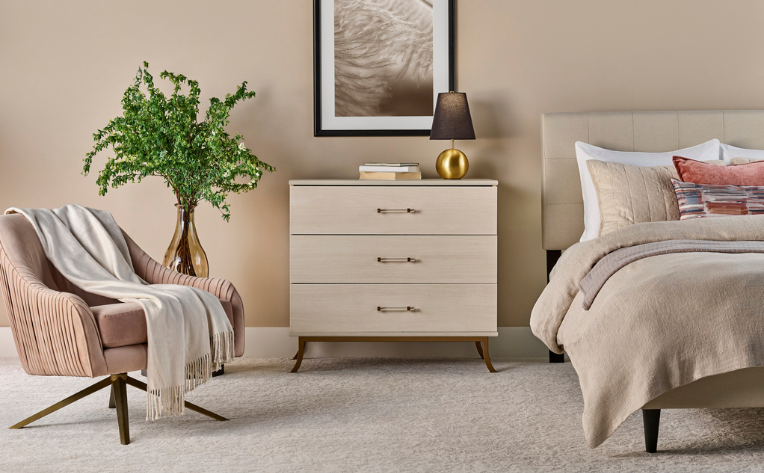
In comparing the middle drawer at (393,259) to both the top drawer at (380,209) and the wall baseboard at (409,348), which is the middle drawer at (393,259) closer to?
the top drawer at (380,209)

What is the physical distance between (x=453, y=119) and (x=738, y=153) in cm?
139

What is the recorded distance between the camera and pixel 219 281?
253 centimetres

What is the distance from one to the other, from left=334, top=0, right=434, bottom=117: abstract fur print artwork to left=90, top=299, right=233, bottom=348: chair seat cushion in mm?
1686

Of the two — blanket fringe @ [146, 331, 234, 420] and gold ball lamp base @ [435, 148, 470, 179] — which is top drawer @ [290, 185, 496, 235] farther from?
blanket fringe @ [146, 331, 234, 420]

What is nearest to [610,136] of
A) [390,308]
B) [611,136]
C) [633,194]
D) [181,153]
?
[611,136]

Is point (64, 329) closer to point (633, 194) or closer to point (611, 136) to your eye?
point (633, 194)

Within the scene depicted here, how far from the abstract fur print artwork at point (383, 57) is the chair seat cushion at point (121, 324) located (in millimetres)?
1686

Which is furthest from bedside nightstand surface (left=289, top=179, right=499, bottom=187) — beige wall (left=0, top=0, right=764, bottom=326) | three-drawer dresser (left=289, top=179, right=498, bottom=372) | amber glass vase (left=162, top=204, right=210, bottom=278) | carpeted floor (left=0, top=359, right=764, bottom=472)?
carpeted floor (left=0, top=359, right=764, bottom=472)

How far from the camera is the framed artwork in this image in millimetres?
3330

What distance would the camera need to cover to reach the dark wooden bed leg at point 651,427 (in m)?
1.92

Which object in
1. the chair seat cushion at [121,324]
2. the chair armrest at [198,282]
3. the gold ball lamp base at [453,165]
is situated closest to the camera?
the chair seat cushion at [121,324]

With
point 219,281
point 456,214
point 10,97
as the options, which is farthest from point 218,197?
point 10,97

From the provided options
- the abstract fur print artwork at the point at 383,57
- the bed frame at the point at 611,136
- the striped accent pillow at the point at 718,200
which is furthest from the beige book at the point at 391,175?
the striped accent pillow at the point at 718,200

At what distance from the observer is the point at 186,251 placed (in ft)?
9.97
